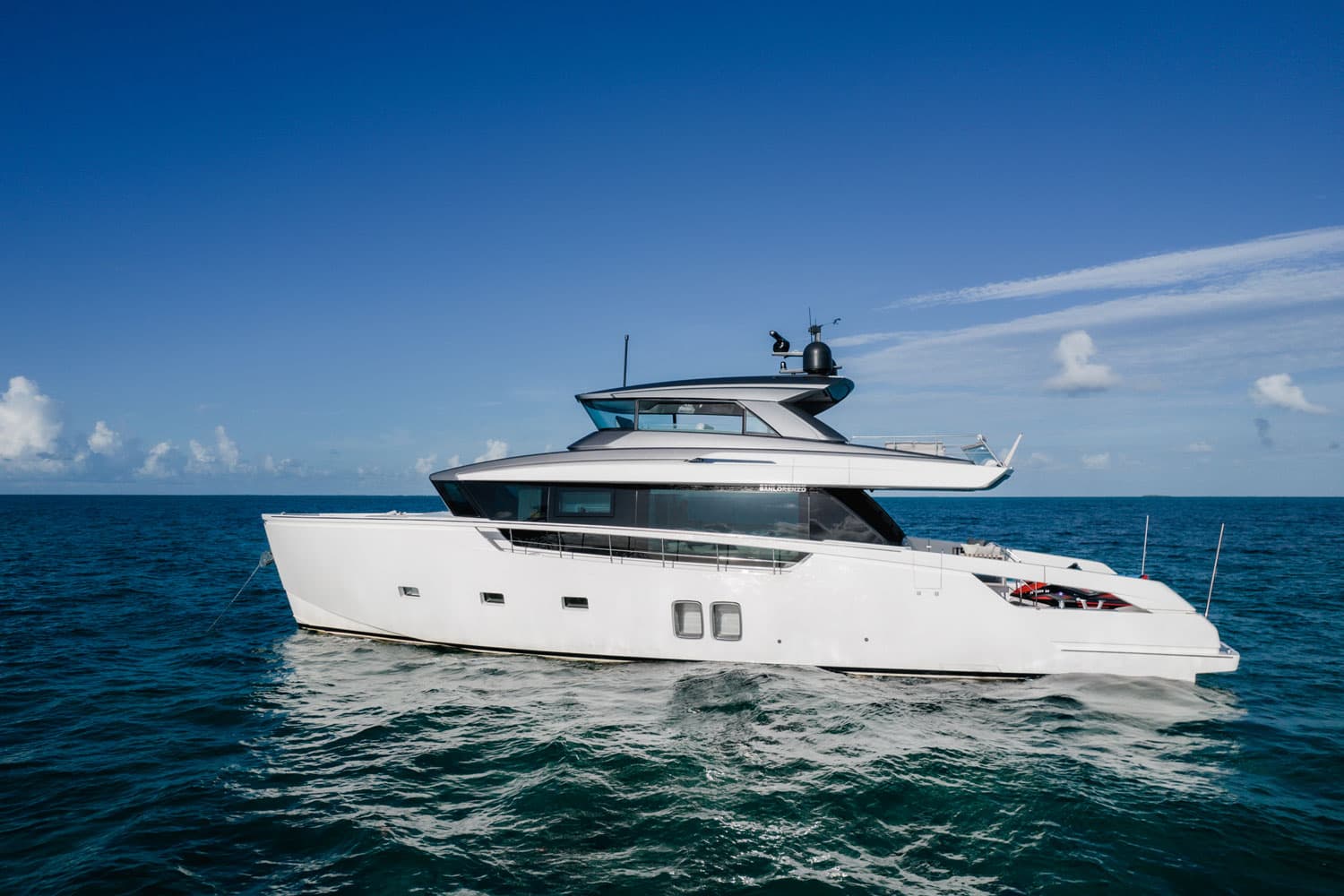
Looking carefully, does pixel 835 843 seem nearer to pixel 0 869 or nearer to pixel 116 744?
pixel 0 869

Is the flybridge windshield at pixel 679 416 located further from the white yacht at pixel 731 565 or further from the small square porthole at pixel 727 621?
the small square porthole at pixel 727 621

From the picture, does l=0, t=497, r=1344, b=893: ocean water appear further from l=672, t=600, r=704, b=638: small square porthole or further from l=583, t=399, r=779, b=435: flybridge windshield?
l=583, t=399, r=779, b=435: flybridge windshield

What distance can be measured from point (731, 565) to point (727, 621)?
93 cm

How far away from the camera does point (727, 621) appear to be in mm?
9953

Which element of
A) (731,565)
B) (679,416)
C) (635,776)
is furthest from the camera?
(679,416)

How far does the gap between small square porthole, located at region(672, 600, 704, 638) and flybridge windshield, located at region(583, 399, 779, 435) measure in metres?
3.01

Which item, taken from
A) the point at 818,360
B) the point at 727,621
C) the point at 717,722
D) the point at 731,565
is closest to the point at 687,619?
the point at 727,621

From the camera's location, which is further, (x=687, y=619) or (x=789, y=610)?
(x=687, y=619)

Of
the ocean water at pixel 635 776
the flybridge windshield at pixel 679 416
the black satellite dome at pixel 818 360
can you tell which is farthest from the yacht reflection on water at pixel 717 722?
the black satellite dome at pixel 818 360

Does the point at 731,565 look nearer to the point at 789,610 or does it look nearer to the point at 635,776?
the point at 789,610

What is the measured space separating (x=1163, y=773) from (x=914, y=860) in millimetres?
3754

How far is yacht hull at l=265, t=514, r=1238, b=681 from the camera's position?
9.37 m

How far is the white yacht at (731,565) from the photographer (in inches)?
372

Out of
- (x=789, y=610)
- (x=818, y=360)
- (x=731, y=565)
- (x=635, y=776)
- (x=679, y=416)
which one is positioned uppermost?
(x=818, y=360)
